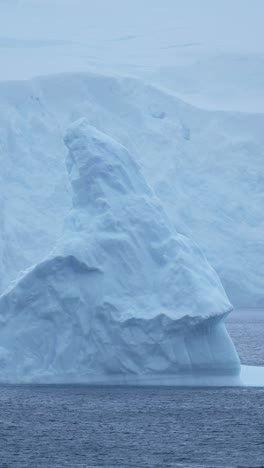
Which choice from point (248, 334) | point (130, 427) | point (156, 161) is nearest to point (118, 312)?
point (130, 427)

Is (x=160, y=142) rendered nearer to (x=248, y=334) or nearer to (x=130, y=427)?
(x=248, y=334)

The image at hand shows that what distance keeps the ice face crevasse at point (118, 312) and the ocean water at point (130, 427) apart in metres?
0.42

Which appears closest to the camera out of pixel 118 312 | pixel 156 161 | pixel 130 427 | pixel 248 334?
pixel 130 427

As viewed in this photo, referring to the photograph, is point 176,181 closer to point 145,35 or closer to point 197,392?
point 145,35

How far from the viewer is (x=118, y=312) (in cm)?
2248

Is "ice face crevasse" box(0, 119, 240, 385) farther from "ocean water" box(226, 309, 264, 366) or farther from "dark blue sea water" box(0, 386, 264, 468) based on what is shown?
"ocean water" box(226, 309, 264, 366)

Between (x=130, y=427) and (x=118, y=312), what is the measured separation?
12.0 feet

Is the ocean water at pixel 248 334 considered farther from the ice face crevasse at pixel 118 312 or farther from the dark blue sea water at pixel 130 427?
the dark blue sea water at pixel 130 427

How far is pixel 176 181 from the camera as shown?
42531mm

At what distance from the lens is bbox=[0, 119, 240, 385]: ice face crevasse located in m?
22.4

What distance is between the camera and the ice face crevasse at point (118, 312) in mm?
22406

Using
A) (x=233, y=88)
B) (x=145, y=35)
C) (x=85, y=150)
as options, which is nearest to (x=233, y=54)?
(x=233, y=88)

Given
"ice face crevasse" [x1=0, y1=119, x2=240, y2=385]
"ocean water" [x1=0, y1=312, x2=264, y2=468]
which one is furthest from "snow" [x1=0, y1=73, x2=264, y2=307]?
"ocean water" [x1=0, y1=312, x2=264, y2=468]

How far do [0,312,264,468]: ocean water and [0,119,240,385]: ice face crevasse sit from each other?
424mm
